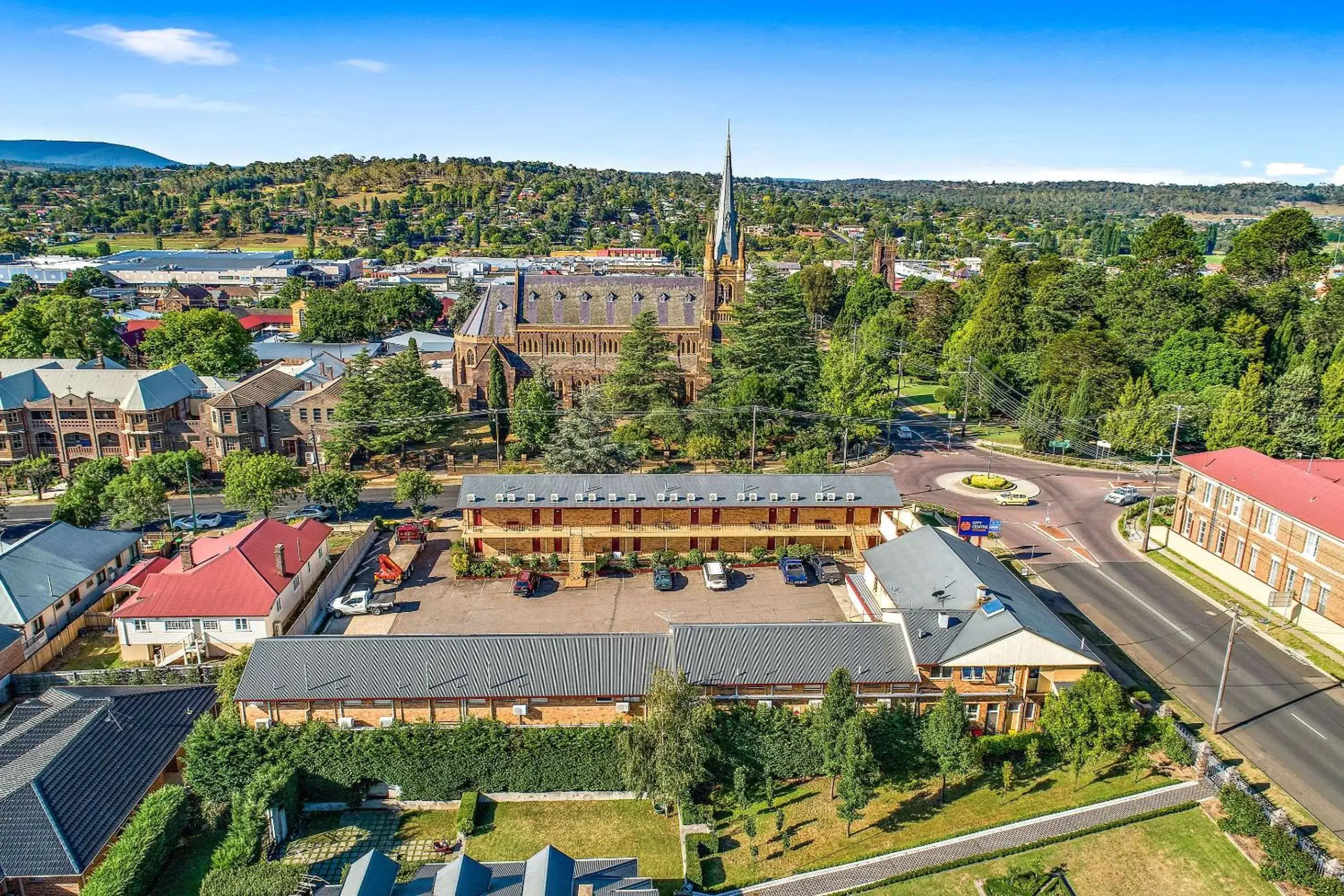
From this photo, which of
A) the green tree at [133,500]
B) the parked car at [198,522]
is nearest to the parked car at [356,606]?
the green tree at [133,500]

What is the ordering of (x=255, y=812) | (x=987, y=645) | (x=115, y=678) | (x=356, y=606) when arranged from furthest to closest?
(x=356, y=606) → (x=115, y=678) → (x=987, y=645) → (x=255, y=812)

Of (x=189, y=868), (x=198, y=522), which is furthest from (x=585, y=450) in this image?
(x=189, y=868)

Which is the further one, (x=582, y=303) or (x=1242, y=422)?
(x=582, y=303)

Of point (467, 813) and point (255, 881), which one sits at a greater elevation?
point (255, 881)

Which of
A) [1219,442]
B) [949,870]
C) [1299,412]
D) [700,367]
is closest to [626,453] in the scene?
[700,367]

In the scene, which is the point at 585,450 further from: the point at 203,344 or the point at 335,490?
the point at 203,344

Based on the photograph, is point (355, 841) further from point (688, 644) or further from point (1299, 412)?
point (1299, 412)

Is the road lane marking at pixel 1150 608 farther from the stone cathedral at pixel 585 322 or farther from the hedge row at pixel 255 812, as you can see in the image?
the stone cathedral at pixel 585 322
